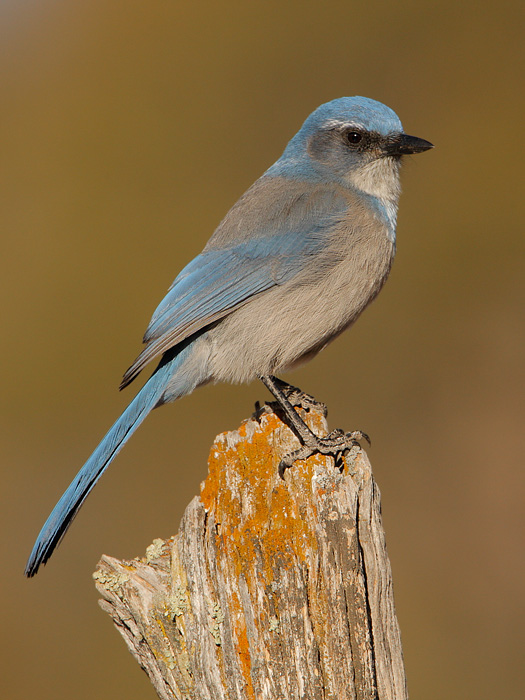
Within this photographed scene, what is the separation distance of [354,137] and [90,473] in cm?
249

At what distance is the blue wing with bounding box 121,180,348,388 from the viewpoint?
3.95 m

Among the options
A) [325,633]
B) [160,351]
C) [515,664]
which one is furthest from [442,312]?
[325,633]

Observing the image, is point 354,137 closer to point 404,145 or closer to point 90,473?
point 404,145

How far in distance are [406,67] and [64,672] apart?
5865mm

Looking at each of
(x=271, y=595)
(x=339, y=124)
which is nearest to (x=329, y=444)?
(x=271, y=595)

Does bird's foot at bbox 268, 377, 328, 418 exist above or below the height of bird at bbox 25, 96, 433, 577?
below

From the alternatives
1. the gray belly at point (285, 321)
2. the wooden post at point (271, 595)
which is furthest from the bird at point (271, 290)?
the wooden post at point (271, 595)

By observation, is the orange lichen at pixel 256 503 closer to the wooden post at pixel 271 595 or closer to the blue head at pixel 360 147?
the wooden post at pixel 271 595

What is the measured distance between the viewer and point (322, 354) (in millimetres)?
6652

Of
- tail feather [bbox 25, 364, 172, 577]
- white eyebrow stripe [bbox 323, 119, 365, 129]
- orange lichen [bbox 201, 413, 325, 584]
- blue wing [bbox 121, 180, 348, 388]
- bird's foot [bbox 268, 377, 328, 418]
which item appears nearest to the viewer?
orange lichen [bbox 201, 413, 325, 584]

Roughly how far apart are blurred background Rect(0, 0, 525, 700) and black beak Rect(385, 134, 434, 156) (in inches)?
91.6

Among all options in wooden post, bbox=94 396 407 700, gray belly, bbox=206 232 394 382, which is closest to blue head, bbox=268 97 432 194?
gray belly, bbox=206 232 394 382

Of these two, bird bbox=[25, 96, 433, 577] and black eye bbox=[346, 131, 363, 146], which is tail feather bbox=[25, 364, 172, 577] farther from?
black eye bbox=[346, 131, 363, 146]

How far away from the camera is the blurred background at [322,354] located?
19.1 ft
